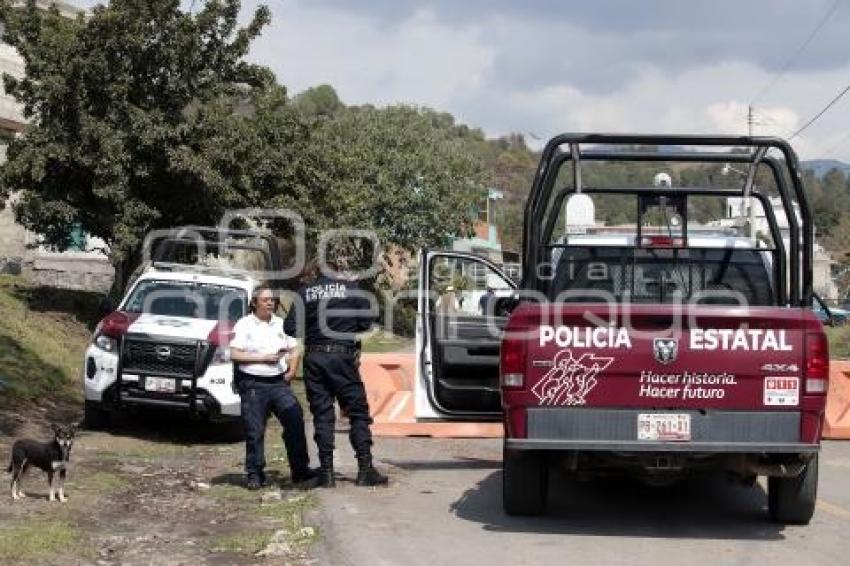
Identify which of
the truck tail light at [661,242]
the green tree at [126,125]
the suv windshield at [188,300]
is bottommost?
the suv windshield at [188,300]

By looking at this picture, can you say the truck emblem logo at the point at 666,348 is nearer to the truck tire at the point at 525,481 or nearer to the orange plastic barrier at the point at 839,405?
the truck tire at the point at 525,481

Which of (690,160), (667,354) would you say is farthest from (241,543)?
(690,160)

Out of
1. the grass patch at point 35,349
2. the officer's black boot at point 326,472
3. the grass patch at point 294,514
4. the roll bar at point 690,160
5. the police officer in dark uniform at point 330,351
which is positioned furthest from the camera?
the grass patch at point 35,349

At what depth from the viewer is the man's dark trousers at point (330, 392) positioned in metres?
9.01

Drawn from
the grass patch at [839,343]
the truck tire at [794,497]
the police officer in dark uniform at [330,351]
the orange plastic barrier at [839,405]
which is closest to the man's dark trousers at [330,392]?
the police officer in dark uniform at [330,351]

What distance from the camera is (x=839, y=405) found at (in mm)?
12492

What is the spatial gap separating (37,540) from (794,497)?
497 cm

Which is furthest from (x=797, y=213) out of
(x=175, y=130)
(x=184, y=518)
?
(x=175, y=130)

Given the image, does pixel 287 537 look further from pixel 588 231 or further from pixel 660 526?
pixel 588 231

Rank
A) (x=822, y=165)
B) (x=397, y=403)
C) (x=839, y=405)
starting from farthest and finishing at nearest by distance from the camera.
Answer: (x=822, y=165), (x=839, y=405), (x=397, y=403)

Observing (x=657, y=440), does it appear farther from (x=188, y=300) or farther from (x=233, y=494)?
(x=188, y=300)

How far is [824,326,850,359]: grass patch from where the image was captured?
3000 cm

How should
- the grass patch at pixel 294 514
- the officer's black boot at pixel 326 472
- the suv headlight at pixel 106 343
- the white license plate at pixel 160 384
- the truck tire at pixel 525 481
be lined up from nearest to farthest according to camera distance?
the grass patch at pixel 294 514 → the truck tire at pixel 525 481 → the officer's black boot at pixel 326 472 → the white license plate at pixel 160 384 → the suv headlight at pixel 106 343

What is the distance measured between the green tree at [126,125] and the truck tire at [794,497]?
1285 cm
